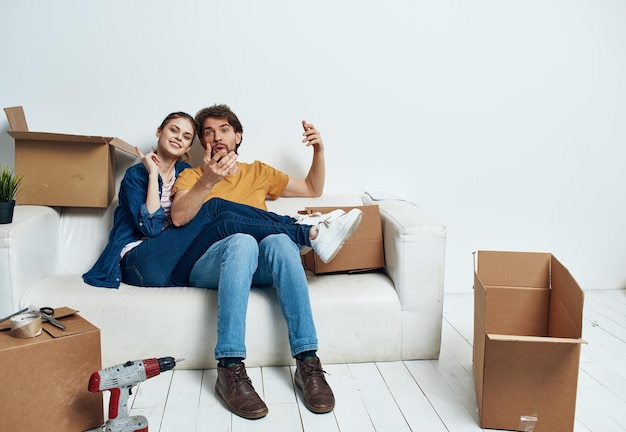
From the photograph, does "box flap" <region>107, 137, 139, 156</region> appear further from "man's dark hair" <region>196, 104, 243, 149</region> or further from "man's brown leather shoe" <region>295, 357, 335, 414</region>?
"man's brown leather shoe" <region>295, 357, 335, 414</region>

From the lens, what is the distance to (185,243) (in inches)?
85.2

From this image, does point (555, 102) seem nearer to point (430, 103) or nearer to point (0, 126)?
point (430, 103)

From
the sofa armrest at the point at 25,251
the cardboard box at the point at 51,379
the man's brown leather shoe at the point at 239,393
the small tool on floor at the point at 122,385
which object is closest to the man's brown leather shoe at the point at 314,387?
the man's brown leather shoe at the point at 239,393

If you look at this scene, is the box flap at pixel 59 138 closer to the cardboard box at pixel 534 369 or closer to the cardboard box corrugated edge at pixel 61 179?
the cardboard box corrugated edge at pixel 61 179

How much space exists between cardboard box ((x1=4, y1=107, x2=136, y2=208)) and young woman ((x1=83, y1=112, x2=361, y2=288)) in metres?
0.13

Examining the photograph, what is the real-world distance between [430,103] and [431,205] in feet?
1.61

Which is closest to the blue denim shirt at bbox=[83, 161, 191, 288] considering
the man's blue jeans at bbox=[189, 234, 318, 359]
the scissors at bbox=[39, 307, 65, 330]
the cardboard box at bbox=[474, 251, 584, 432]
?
the man's blue jeans at bbox=[189, 234, 318, 359]

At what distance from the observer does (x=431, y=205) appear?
117 inches

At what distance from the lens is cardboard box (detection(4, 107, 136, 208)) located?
89.6 inches

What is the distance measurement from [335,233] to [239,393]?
62 cm

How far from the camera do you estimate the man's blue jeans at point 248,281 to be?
1.89m

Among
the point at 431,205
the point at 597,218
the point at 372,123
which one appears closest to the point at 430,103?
the point at 372,123

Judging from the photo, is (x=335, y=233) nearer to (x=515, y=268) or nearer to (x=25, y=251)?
(x=515, y=268)

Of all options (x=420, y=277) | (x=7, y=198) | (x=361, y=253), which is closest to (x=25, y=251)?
(x=7, y=198)
